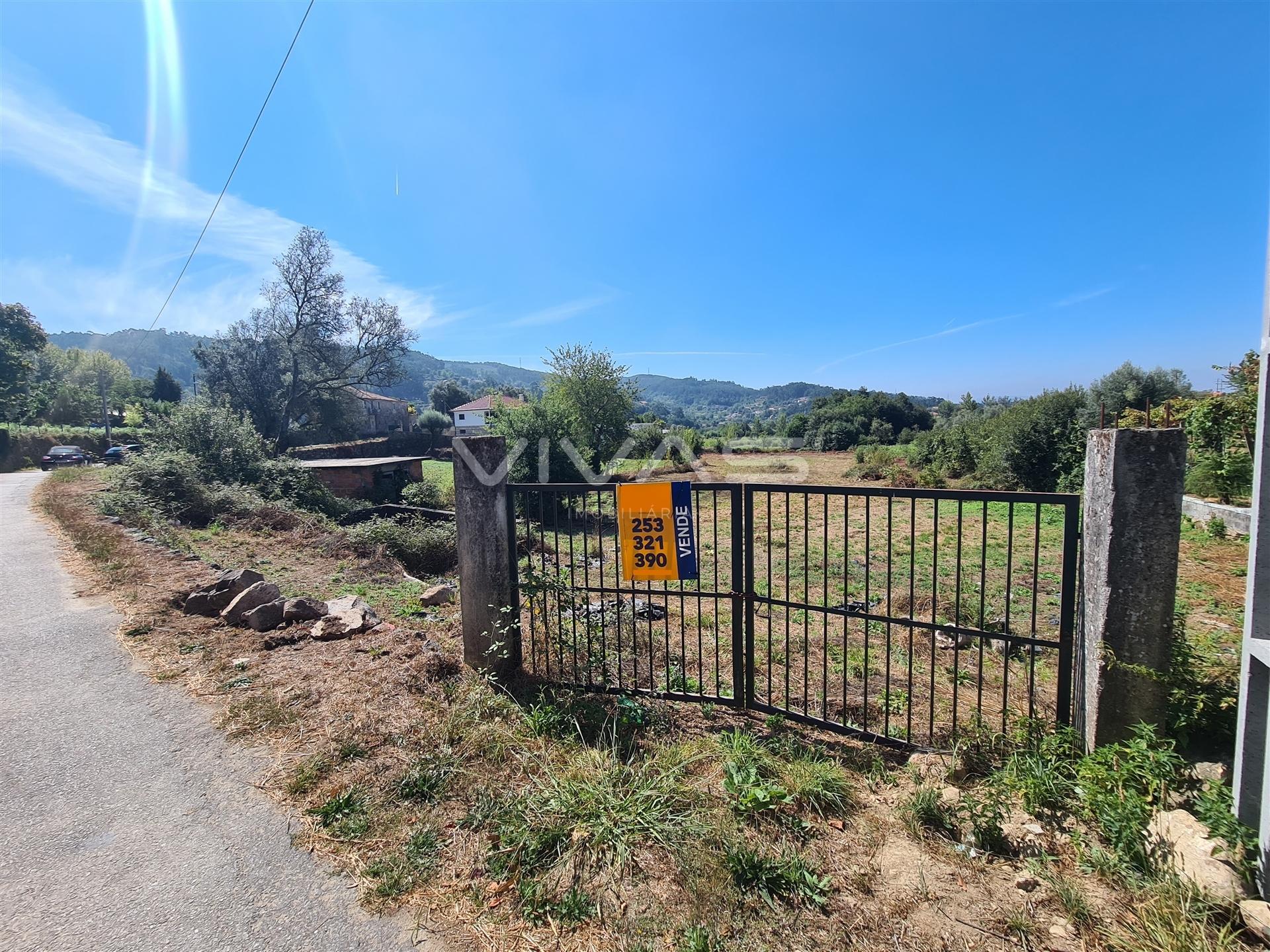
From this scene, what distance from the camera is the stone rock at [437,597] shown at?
5793mm

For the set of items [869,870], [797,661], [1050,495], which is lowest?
[797,661]

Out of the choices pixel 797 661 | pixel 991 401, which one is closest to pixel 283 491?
pixel 797 661

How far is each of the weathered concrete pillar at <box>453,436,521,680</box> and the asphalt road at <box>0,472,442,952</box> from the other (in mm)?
1368

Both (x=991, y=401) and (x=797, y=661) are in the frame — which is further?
(x=991, y=401)

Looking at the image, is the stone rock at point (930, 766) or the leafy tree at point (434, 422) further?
the leafy tree at point (434, 422)

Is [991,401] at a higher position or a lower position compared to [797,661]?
higher

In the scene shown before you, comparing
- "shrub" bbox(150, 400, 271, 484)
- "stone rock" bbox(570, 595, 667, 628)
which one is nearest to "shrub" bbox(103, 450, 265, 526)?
"shrub" bbox(150, 400, 271, 484)

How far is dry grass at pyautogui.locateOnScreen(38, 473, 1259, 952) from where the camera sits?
1.82 metres

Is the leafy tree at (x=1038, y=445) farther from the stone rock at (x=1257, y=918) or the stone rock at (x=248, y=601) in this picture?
the stone rock at (x=248, y=601)

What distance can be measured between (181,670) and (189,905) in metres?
2.43

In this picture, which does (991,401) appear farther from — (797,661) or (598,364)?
(797,661)

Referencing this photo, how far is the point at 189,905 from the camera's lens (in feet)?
6.15

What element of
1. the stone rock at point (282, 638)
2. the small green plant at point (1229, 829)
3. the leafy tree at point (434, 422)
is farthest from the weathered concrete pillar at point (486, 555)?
the leafy tree at point (434, 422)

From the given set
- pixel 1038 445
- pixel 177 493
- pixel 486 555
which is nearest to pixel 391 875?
pixel 486 555
